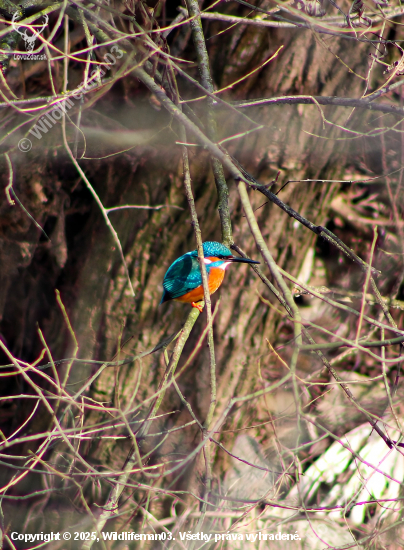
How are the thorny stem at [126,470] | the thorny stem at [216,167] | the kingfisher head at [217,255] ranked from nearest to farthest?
1. the thorny stem at [126,470]
2. the thorny stem at [216,167]
3. the kingfisher head at [217,255]

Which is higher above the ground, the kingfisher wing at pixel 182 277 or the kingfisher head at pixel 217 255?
the kingfisher head at pixel 217 255

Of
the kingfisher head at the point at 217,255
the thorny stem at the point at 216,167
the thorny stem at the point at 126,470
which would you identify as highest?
the thorny stem at the point at 216,167

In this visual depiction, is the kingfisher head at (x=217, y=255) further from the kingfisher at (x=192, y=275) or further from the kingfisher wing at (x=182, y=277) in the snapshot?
the kingfisher wing at (x=182, y=277)

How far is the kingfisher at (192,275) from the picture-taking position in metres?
2.33

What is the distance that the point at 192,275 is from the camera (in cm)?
240

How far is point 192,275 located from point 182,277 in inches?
2.5

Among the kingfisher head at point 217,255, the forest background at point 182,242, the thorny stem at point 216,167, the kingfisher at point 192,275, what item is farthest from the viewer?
the forest background at point 182,242

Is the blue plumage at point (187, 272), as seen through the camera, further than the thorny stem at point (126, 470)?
Yes

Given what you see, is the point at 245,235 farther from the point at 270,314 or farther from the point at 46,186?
the point at 46,186

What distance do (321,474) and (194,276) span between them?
6.19 ft

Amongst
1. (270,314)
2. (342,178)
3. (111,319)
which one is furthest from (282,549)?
(342,178)

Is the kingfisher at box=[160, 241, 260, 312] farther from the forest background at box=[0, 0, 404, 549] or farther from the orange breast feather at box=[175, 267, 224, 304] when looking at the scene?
the forest background at box=[0, 0, 404, 549]

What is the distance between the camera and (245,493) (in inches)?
115

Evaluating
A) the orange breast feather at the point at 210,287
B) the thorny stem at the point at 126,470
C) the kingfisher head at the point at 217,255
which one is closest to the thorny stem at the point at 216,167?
the kingfisher head at the point at 217,255
